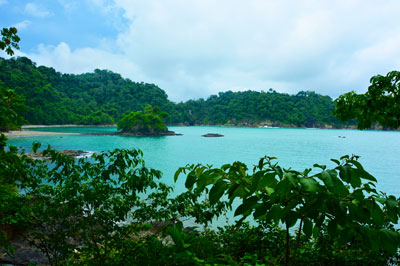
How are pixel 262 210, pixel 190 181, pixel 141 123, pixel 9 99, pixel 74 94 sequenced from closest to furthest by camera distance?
1. pixel 262 210
2. pixel 190 181
3. pixel 9 99
4. pixel 141 123
5. pixel 74 94

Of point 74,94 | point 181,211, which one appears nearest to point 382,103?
point 181,211

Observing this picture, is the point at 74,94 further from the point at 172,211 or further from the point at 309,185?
the point at 309,185

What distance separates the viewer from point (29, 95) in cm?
8112

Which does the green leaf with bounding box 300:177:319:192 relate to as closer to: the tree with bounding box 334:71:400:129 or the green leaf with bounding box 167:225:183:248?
the green leaf with bounding box 167:225:183:248

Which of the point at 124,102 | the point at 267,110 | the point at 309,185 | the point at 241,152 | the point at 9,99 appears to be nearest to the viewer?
the point at 309,185

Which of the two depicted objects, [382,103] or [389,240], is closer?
[389,240]

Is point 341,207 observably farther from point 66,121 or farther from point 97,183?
point 66,121

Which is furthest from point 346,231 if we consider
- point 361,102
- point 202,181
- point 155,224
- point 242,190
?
point 155,224

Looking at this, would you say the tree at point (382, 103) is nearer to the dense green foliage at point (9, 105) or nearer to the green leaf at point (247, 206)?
the green leaf at point (247, 206)

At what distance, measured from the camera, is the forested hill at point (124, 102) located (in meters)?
84.8

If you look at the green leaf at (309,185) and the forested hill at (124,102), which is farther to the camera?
the forested hill at (124,102)

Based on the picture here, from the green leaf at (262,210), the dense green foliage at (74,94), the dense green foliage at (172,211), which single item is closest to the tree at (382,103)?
the dense green foliage at (172,211)

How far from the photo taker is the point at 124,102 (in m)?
117

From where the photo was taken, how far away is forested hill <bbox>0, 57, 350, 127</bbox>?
84750 millimetres
